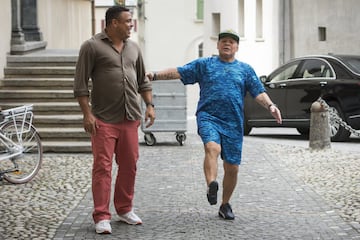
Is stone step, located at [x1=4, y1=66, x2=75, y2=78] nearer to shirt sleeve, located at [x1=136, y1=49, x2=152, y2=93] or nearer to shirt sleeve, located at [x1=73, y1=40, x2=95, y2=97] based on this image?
shirt sleeve, located at [x1=136, y1=49, x2=152, y2=93]

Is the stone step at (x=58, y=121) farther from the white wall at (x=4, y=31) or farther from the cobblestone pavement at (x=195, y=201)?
the white wall at (x=4, y=31)

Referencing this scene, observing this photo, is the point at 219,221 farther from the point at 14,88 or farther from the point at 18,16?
the point at 18,16

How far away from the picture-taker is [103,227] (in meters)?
8.60

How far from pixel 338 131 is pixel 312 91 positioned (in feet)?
3.63

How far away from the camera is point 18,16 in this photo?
1822 cm

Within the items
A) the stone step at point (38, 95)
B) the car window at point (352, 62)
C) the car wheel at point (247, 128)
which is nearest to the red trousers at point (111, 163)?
the stone step at point (38, 95)

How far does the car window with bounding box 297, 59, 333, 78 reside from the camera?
19578 mm

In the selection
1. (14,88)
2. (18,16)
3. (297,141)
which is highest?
(18,16)

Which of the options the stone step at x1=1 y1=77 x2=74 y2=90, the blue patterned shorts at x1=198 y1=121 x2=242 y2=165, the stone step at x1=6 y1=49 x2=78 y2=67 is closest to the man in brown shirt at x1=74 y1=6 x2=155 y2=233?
the blue patterned shorts at x1=198 y1=121 x2=242 y2=165

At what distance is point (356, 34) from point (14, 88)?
15.6 m

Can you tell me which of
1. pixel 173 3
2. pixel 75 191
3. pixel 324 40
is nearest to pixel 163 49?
pixel 173 3

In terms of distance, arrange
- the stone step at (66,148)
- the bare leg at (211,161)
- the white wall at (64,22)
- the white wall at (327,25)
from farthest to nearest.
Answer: the white wall at (327,25), the white wall at (64,22), the stone step at (66,148), the bare leg at (211,161)

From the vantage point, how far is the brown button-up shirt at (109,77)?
28.6 feet

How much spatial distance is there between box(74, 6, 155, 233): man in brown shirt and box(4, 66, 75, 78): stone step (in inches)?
310
